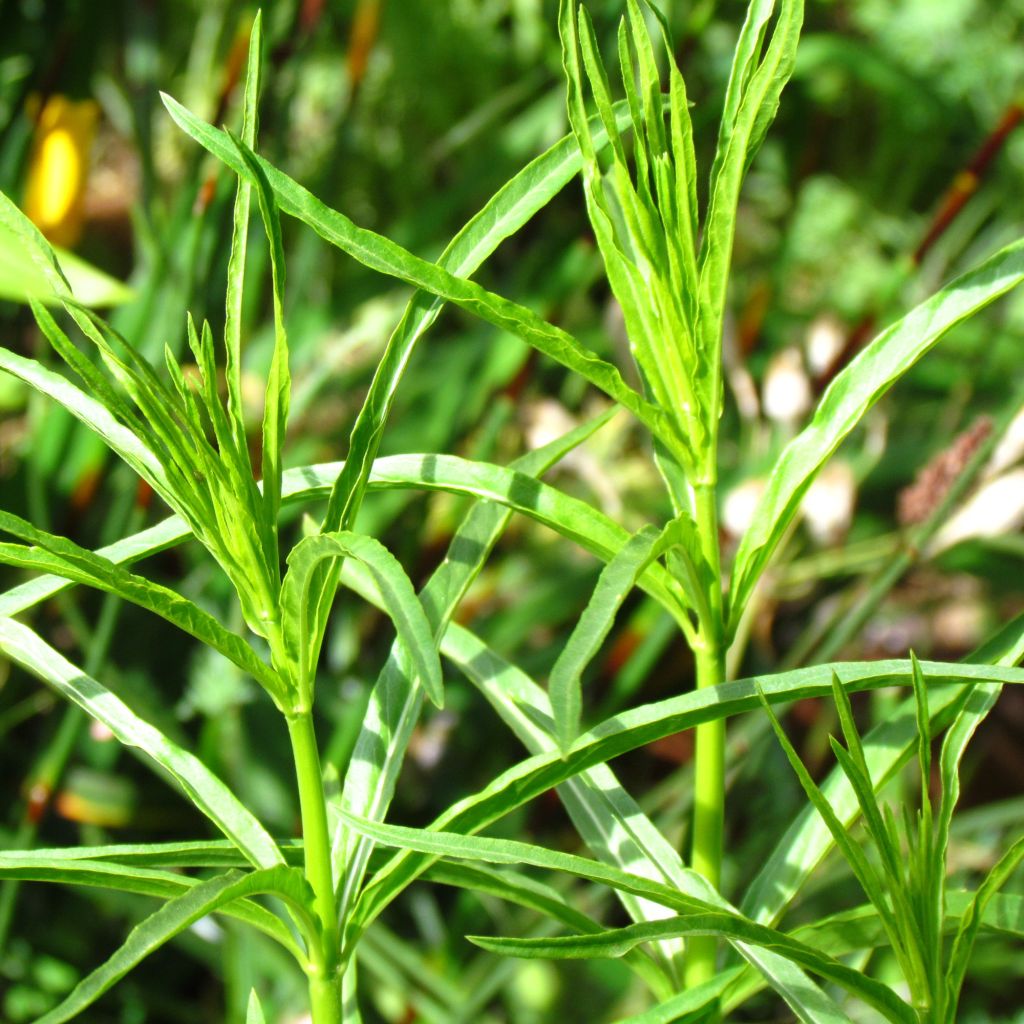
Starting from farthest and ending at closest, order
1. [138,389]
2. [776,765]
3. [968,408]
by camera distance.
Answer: [968,408] < [776,765] < [138,389]

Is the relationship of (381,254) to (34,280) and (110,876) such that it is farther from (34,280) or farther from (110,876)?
(34,280)

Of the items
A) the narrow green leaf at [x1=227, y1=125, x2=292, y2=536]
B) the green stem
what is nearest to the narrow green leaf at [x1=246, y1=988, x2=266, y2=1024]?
the green stem

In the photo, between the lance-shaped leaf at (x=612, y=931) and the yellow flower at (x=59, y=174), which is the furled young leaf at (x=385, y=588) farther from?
the yellow flower at (x=59, y=174)

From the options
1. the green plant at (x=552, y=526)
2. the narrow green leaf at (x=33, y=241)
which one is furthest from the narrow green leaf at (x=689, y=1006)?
the narrow green leaf at (x=33, y=241)

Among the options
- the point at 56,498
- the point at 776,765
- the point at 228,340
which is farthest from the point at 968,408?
the point at 228,340

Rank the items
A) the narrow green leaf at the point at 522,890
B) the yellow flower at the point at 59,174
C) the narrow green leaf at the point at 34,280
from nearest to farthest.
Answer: the narrow green leaf at the point at 522,890 → the narrow green leaf at the point at 34,280 → the yellow flower at the point at 59,174

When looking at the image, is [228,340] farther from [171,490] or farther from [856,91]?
[856,91]

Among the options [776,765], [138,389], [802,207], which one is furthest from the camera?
[802,207]

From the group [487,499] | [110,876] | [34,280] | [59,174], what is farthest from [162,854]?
[59,174]
